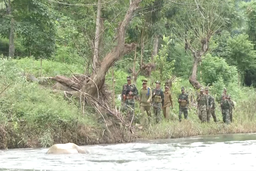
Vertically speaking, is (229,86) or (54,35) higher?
(54,35)

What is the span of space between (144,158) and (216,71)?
21.6 m

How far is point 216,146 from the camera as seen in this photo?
1511 centimetres

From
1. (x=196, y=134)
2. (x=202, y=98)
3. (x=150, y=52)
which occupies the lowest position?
(x=196, y=134)

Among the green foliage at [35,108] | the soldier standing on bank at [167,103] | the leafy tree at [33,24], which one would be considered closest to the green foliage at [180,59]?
the leafy tree at [33,24]

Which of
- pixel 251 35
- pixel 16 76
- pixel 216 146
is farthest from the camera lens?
pixel 251 35

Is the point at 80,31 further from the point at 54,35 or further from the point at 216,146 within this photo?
the point at 216,146

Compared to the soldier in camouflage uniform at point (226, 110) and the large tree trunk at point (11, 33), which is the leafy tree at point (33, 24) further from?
the soldier in camouflage uniform at point (226, 110)

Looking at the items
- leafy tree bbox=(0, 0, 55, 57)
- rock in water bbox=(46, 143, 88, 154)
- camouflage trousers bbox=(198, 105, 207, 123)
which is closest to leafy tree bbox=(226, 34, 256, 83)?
leafy tree bbox=(0, 0, 55, 57)

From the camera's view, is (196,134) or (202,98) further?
(202,98)

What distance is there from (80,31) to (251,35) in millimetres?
25216

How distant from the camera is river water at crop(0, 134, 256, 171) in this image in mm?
10680

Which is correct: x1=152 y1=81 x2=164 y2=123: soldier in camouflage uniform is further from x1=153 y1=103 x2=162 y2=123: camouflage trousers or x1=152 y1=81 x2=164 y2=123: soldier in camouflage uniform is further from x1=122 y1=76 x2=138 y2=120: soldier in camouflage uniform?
x1=122 y1=76 x2=138 y2=120: soldier in camouflage uniform

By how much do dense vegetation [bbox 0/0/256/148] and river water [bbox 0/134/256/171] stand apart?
1.20 meters

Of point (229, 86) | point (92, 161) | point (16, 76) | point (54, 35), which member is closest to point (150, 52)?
point (229, 86)
